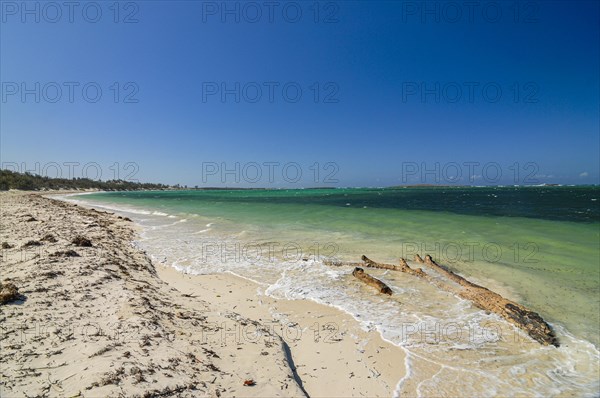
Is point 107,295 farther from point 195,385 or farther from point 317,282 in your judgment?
point 317,282

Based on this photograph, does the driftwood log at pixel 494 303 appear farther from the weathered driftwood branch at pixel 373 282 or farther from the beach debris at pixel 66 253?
the beach debris at pixel 66 253

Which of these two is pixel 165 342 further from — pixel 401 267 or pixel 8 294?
pixel 401 267

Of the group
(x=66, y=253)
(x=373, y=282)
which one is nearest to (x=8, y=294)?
(x=66, y=253)

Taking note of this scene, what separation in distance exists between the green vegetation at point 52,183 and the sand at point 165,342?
7447 cm

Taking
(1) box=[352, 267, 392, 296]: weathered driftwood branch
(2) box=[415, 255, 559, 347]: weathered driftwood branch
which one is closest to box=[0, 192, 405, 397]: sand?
(1) box=[352, 267, 392, 296]: weathered driftwood branch

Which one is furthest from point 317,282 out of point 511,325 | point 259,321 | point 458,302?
point 511,325

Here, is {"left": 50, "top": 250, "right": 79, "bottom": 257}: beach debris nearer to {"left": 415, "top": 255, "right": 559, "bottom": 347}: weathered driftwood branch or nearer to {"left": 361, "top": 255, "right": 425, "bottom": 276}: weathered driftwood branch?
{"left": 361, "top": 255, "right": 425, "bottom": 276}: weathered driftwood branch

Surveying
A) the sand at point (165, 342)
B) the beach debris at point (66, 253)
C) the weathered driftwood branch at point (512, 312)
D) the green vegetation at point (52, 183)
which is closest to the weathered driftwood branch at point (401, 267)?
the weathered driftwood branch at point (512, 312)

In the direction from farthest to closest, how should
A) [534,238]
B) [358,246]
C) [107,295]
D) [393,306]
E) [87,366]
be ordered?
[534,238] → [358,246] → [393,306] → [107,295] → [87,366]

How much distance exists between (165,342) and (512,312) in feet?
22.8

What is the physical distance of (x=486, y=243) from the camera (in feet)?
45.5

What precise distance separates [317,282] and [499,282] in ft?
18.9

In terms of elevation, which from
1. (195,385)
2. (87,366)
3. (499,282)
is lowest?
(499,282)

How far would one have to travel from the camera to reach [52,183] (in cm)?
Result: 8894
